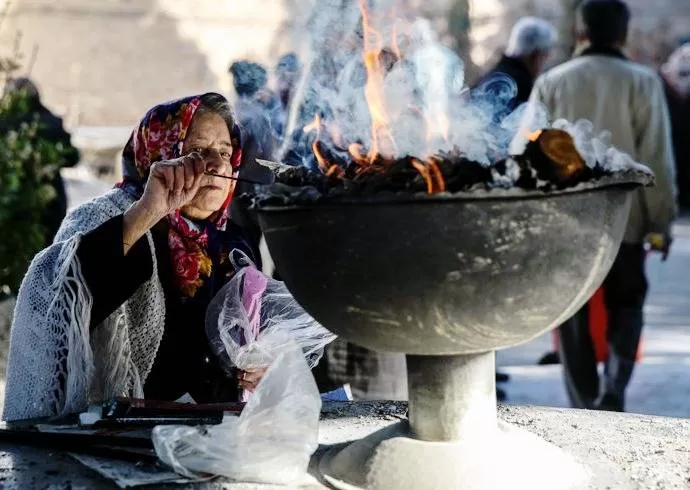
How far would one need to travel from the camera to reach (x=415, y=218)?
243cm

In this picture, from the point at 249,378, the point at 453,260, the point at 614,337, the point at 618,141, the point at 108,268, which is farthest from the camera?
the point at 614,337

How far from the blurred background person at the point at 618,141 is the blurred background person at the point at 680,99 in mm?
7168

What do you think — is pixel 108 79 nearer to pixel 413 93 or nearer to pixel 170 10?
pixel 170 10

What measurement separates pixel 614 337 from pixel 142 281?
3.26 metres

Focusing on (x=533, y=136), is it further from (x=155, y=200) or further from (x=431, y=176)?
(x=155, y=200)

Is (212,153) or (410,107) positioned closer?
(410,107)

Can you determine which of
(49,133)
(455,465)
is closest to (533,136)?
(455,465)

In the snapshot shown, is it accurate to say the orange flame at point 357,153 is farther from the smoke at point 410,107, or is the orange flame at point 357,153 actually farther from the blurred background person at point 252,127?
the blurred background person at point 252,127

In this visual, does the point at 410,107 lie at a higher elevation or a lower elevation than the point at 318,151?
higher

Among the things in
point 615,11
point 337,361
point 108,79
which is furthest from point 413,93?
point 108,79

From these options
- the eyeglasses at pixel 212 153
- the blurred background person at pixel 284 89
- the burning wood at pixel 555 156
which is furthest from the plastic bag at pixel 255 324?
the blurred background person at pixel 284 89

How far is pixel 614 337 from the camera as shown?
5.80m

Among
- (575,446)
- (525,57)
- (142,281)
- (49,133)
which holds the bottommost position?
(575,446)

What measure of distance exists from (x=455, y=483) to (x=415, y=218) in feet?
2.23
